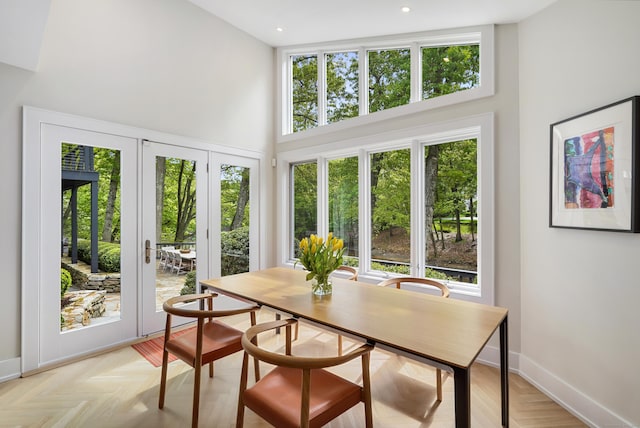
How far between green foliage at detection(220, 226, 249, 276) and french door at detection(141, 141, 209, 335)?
270 millimetres

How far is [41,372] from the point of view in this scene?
258cm

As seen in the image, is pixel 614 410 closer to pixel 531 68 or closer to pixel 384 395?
pixel 384 395

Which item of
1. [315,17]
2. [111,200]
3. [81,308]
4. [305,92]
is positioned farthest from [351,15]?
[81,308]

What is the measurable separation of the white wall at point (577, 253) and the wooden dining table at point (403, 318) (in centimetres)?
71

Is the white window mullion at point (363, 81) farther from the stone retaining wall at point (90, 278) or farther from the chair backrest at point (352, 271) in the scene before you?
the stone retaining wall at point (90, 278)

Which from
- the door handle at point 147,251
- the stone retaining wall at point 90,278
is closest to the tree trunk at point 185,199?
the door handle at point 147,251

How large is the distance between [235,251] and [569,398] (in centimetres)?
361

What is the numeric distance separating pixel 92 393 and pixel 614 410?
352 centimetres

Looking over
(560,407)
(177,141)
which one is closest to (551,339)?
(560,407)

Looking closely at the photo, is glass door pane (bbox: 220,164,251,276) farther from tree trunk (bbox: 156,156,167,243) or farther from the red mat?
the red mat

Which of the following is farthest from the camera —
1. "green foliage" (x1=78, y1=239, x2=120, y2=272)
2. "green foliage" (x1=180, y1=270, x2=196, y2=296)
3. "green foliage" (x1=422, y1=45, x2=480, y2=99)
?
"green foliage" (x1=180, y1=270, x2=196, y2=296)

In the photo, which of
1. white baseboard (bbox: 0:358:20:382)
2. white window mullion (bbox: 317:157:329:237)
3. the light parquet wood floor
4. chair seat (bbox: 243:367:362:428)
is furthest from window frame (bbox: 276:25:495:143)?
white baseboard (bbox: 0:358:20:382)

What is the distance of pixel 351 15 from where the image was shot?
317 cm

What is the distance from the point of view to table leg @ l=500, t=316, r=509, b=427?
5.74 feet
